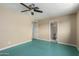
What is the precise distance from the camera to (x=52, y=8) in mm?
1781

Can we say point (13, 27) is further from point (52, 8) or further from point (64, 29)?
point (64, 29)

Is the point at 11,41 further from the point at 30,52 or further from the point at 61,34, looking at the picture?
the point at 61,34

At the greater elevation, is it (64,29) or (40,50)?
(64,29)

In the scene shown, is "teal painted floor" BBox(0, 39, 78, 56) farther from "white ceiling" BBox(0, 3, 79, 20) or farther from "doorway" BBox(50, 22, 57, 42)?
"white ceiling" BBox(0, 3, 79, 20)

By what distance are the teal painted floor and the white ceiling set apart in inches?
21.9

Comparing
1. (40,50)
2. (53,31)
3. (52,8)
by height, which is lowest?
(40,50)

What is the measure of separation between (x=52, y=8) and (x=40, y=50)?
0.82 metres

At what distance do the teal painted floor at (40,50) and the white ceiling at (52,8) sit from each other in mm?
556

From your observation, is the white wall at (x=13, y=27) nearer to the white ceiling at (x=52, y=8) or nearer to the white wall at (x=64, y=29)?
the white ceiling at (x=52, y=8)

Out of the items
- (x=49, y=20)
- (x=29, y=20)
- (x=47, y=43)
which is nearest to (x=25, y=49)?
(x=47, y=43)

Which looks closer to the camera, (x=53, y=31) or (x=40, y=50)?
(x=40, y=50)

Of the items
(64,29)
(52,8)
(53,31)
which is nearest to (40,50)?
(53,31)

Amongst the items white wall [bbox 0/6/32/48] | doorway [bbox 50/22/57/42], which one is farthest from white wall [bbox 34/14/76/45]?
white wall [bbox 0/6/32/48]

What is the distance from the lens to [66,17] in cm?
184
